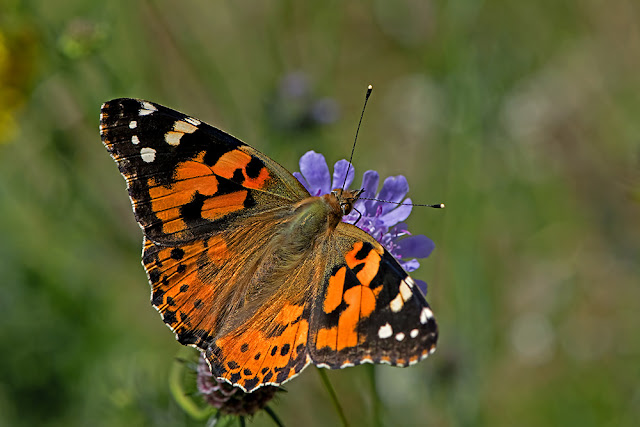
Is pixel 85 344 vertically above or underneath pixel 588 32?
underneath

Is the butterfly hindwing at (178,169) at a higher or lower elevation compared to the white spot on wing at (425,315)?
higher

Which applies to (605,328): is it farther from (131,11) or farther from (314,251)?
(131,11)

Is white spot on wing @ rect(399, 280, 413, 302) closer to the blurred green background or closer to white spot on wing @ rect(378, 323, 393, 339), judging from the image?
white spot on wing @ rect(378, 323, 393, 339)

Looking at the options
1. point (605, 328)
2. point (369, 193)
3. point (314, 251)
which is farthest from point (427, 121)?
point (314, 251)

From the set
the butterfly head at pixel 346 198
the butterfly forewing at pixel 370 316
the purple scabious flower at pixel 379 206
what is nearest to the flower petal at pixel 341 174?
the purple scabious flower at pixel 379 206

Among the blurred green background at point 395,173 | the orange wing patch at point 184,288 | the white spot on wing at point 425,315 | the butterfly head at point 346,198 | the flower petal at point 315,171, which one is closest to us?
the white spot on wing at point 425,315

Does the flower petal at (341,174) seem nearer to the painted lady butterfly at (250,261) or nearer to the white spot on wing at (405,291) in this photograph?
the painted lady butterfly at (250,261)
